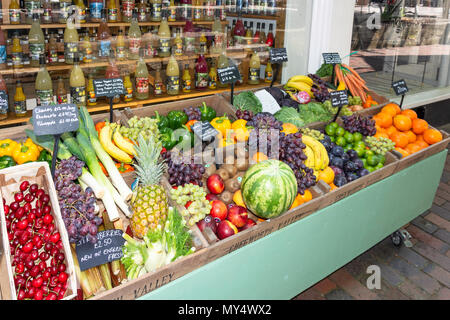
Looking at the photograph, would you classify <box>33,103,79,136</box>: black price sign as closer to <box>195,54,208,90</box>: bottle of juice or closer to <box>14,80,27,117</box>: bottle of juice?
<box>14,80,27,117</box>: bottle of juice

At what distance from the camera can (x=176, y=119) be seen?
2516mm

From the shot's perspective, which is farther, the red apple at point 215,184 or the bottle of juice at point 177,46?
the bottle of juice at point 177,46

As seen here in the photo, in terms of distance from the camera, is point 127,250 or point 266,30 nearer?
point 127,250

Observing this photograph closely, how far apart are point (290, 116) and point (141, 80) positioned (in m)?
1.73

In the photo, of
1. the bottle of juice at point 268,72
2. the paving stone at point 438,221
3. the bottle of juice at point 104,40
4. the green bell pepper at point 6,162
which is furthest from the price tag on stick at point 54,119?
the paving stone at point 438,221

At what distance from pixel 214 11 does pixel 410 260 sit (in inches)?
126

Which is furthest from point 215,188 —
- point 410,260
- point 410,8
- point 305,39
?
point 410,8

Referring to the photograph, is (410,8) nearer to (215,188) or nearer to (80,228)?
(215,188)

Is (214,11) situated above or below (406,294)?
A: above

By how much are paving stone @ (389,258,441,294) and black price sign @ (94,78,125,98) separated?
2394 mm

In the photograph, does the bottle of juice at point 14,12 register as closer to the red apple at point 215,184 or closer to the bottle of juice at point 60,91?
the bottle of juice at point 60,91

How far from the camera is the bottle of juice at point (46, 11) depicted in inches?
130

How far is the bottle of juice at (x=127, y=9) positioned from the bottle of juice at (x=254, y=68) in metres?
1.39
